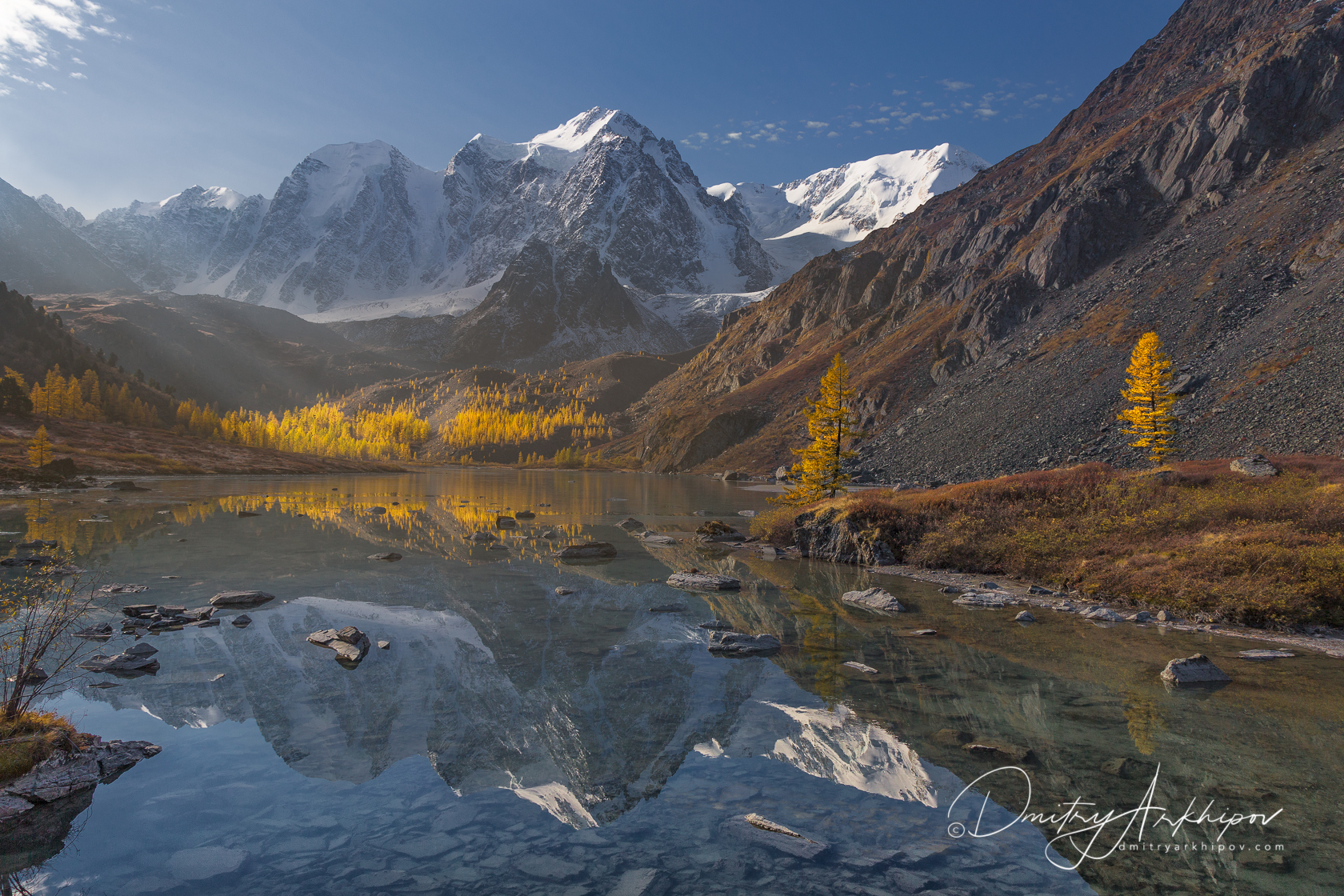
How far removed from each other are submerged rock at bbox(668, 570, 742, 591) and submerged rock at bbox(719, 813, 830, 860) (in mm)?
17713

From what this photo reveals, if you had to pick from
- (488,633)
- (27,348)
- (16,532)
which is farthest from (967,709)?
(27,348)

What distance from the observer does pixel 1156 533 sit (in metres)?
25.7

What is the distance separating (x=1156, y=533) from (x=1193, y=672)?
12765 millimetres

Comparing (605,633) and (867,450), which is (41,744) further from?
(867,450)

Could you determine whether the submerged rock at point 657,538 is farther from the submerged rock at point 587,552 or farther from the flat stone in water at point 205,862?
the flat stone in water at point 205,862

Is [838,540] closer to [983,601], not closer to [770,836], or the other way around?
[983,601]

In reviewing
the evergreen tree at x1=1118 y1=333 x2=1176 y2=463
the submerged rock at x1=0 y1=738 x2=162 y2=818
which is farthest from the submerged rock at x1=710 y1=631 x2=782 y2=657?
the evergreen tree at x1=1118 y1=333 x2=1176 y2=463

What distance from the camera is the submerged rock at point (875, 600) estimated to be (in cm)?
2334

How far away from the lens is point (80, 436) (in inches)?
4688

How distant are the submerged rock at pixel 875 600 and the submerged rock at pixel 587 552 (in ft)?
48.4

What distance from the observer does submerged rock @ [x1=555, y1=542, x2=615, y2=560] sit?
3469cm

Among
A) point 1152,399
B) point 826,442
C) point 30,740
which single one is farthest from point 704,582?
point 1152,399

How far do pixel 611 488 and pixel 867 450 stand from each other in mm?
43146

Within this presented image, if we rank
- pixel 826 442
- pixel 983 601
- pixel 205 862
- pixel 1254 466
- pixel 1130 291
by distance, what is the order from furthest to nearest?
pixel 1130 291 < pixel 826 442 < pixel 1254 466 < pixel 983 601 < pixel 205 862
